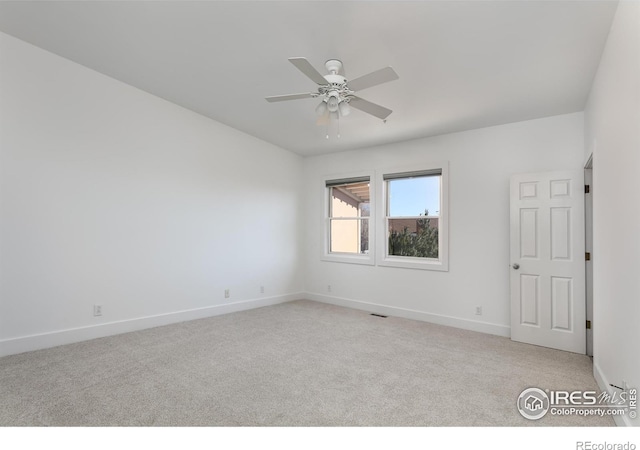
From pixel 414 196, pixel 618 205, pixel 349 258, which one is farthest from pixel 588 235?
pixel 349 258

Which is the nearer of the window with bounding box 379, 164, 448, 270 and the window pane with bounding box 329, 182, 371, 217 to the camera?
the window with bounding box 379, 164, 448, 270

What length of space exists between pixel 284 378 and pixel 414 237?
306cm

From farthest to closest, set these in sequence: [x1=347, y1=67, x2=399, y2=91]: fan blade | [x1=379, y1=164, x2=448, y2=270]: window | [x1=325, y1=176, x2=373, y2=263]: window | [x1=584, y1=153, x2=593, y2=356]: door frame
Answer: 1. [x1=325, y1=176, x2=373, y2=263]: window
2. [x1=379, y1=164, x2=448, y2=270]: window
3. [x1=584, y1=153, x2=593, y2=356]: door frame
4. [x1=347, y1=67, x2=399, y2=91]: fan blade

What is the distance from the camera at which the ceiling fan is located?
2.33 metres

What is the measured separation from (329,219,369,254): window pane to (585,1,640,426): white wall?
327 centimetres

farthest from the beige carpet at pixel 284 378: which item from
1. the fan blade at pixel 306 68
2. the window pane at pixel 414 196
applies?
the fan blade at pixel 306 68

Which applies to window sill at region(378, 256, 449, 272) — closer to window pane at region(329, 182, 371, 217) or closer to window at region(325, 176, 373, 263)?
window at region(325, 176, 373, 263)

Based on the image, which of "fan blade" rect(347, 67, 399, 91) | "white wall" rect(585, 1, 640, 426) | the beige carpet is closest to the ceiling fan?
"fan blade" rect(347, 67, 399, 91)

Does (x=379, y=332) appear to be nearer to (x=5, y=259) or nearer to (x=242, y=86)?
(x=242, y=86)

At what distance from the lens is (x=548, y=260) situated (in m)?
3.61

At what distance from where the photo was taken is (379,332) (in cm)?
403

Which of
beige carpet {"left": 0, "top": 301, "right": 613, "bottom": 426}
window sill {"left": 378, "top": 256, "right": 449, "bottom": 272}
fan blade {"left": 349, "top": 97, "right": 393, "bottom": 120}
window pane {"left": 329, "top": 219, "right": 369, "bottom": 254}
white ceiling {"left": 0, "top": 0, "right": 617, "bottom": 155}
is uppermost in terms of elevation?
white ceiling {"left": 0, "top": 0, "right": 617, "bottom": 155}
